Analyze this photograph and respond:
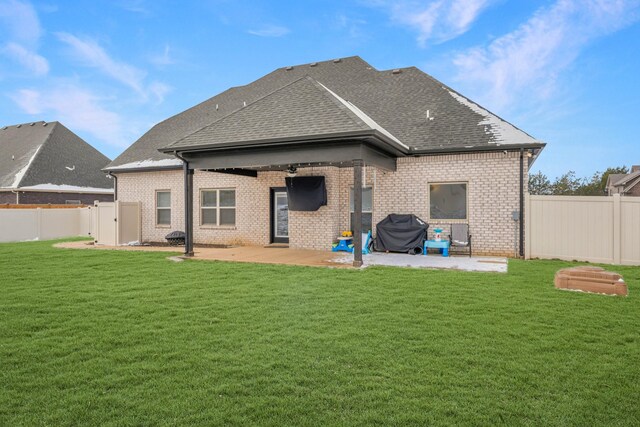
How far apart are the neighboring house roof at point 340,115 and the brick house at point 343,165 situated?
0.06 meters

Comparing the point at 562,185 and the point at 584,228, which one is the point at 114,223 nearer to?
the point at 584,228

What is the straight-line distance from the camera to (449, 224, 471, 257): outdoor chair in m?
12.0

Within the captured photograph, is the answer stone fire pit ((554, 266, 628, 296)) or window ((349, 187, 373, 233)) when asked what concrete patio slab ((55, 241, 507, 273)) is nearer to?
window ((349, 187, 373, 233))

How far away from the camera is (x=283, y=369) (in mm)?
3721

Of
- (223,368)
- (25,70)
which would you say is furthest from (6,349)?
(25,70)

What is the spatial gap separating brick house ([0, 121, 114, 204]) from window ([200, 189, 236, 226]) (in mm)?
16313

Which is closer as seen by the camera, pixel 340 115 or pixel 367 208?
pixel 340 115

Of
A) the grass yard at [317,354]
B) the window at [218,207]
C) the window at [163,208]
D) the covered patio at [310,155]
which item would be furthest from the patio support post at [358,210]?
the window at [163,208]

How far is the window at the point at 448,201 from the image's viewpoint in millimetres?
12312

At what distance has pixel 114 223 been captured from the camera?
52.3 feet

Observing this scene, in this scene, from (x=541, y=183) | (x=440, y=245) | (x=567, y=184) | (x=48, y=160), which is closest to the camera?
(x=440, y=245)

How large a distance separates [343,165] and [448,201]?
3.30m

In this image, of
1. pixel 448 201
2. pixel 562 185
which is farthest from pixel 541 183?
pixel 448 201

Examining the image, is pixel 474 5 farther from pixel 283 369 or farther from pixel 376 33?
pixel 283 369
